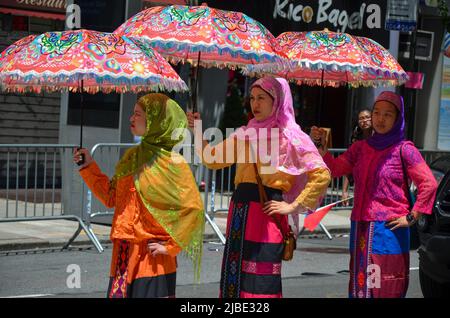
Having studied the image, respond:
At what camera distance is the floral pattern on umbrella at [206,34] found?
6809 mm

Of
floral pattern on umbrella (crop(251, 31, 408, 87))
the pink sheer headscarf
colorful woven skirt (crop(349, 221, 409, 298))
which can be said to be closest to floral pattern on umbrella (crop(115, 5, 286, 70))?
the pink sheer headscarf

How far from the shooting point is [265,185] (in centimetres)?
668

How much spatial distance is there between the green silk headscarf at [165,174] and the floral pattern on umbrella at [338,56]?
1.27 meters

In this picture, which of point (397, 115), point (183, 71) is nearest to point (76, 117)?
point (183, 71)

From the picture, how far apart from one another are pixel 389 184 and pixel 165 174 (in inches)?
65.1

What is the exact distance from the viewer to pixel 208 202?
15.1 meters

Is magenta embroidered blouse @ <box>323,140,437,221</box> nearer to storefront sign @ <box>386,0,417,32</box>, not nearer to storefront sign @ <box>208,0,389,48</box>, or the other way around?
storefront sign @ <box>386,0,417,32</box>

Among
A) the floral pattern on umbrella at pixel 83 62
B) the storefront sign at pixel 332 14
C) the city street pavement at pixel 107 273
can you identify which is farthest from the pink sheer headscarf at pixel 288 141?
the storefront sign at pixel 332 14

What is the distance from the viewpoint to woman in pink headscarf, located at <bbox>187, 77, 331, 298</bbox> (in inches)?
259

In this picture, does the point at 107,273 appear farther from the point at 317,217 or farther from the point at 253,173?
the point at 253,173

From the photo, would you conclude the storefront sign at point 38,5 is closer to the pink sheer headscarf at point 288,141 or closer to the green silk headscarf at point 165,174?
the pink sheer headscarf at point 288,141

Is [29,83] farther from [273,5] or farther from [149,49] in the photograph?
[273,5]

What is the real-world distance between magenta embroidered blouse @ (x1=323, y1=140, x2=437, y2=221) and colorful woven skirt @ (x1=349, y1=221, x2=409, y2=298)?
9 cm

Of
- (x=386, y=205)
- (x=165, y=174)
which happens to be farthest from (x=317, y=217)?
(x=165, y=174)
